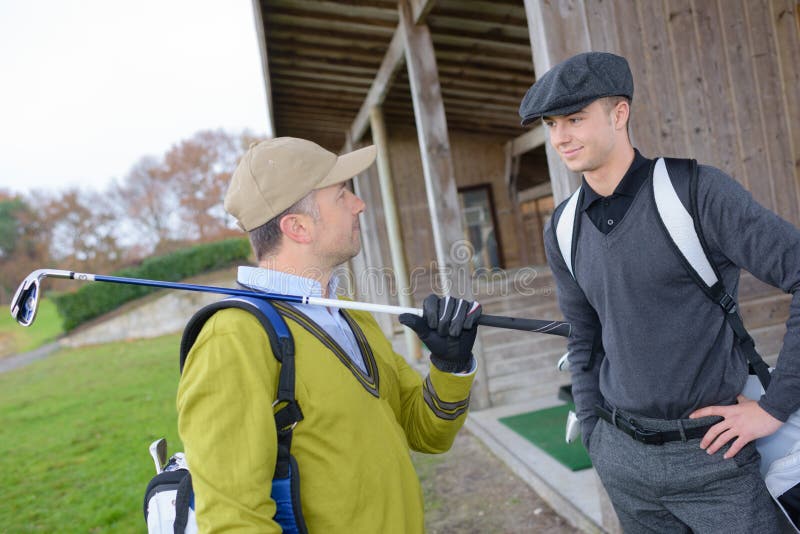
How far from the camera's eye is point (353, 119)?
1061 centimetres

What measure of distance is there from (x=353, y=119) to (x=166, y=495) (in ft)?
32.0

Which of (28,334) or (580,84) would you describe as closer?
(580,84)

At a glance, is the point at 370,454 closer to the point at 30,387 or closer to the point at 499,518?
the point at 499,518

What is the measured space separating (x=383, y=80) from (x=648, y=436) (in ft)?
20.7

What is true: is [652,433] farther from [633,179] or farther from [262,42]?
[262,42]

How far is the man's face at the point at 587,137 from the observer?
1733 mm

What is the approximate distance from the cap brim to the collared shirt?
0.86 ft

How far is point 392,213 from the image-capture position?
27.5ft

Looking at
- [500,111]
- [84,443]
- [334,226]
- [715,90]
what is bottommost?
[84,443]

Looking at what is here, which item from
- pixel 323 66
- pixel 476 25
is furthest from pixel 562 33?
pixel 323 66

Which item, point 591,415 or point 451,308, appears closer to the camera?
point 451,308

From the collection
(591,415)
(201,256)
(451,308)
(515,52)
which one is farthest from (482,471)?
(201,256)

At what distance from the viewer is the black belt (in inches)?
64.5

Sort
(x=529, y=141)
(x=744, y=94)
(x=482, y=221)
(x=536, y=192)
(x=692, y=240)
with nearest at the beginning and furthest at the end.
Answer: (x=692, y=240) < (x=744, y=94) < (x=529, y=141) < (x=536, y=192) < (x=482, y=221)
